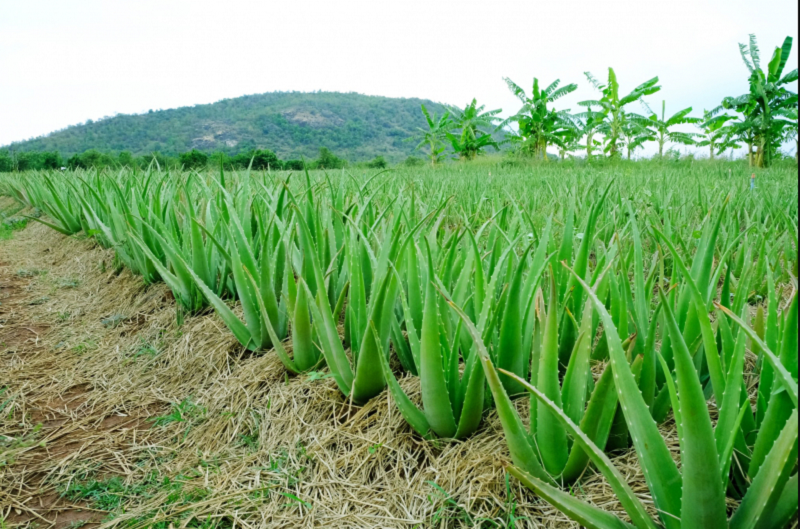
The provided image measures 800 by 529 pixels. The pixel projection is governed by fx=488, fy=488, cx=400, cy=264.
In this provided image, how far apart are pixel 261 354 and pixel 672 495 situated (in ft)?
4.69

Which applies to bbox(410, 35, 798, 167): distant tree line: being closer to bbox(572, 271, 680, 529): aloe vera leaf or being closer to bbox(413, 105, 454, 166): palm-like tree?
bbox(413, 105, 454, 166): palm-like tree

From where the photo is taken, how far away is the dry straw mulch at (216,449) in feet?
3.50

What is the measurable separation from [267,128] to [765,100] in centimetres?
4607

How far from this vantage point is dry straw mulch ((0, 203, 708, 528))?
3.50 ft

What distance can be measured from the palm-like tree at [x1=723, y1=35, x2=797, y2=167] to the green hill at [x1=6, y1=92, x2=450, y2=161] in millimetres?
22648

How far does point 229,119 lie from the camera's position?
5925 centimetres

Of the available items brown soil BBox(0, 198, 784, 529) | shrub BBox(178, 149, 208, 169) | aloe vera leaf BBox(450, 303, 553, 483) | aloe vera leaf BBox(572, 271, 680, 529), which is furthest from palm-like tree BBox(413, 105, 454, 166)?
aloe vera leaf BBox(572, 271, 680, 529)

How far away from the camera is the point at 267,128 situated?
168ft

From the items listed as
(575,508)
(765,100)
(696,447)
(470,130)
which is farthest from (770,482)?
(470,130)

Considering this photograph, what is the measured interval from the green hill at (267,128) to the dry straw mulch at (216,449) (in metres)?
30.5

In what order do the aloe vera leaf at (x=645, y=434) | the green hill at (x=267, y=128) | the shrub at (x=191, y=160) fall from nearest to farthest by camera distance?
the aloe vera leaf at (x=645, y=434) → the shrub at (x=191, y=160) → the green hill at (x=267, y=128)

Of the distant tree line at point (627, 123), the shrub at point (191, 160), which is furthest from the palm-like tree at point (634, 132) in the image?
the shrub at point (191, 160)

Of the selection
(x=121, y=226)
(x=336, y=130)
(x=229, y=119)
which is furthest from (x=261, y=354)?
(x=229, y=119)

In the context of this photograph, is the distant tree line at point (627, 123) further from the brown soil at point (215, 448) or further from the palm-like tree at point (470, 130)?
the brown soil at point (215, 448)
